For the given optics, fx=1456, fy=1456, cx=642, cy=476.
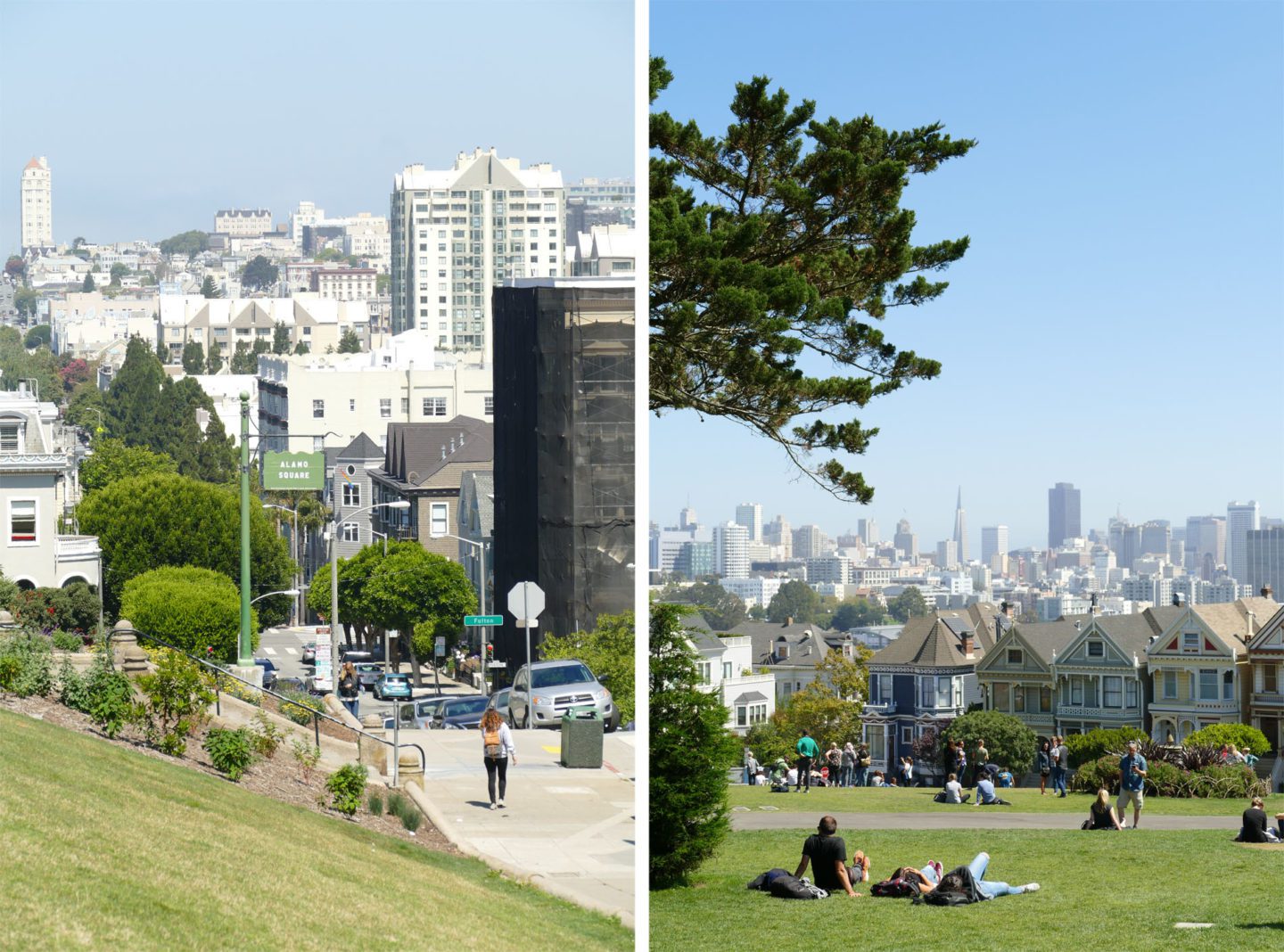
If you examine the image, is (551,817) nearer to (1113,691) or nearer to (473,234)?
(1113,691)

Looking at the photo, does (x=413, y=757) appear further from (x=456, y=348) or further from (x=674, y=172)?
(x=456, y=348)

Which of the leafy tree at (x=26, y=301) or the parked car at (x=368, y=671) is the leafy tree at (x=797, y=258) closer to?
the leafy tree at (x=26, y=301)

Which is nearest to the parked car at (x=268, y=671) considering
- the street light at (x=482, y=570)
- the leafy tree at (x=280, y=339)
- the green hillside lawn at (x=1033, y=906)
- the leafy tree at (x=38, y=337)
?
the leafy tree at (x=38, y=337)

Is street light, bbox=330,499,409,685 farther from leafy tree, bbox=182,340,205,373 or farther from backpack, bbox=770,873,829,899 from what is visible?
backpack, bbox=770,873,829,899

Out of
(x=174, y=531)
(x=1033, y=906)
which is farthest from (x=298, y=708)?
(x=1033, y=906)

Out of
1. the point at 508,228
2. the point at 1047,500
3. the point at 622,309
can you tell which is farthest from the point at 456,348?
the point at 1047,500

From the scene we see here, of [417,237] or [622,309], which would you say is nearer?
[622,309]
